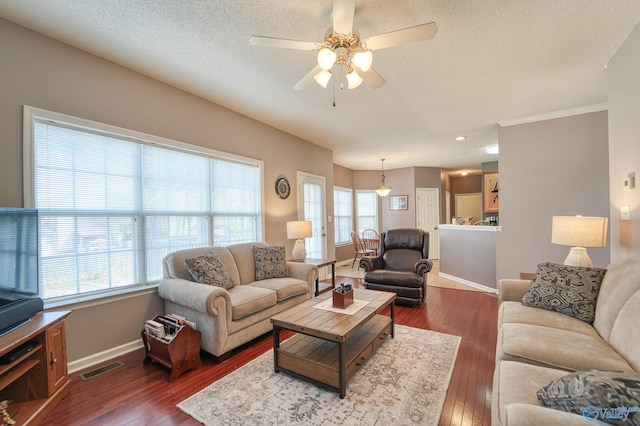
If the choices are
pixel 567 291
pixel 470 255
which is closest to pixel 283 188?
pixel 470 255

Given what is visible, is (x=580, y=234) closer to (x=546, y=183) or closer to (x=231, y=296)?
(x=546, y=183)

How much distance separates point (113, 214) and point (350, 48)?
2.54 meters

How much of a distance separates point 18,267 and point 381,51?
10.3ft

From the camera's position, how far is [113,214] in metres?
2.56

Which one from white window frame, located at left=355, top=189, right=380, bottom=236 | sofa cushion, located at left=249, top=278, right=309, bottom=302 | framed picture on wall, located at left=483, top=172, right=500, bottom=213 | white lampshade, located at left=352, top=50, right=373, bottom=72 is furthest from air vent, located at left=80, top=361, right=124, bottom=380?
framed picture on wall, located at left=483, top=172, right=500, bottom=213

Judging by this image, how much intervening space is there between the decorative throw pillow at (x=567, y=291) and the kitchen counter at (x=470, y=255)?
87.1 inches

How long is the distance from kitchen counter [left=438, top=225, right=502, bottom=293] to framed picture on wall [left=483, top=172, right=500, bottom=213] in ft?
5.29

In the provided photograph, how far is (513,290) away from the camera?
2.45 m

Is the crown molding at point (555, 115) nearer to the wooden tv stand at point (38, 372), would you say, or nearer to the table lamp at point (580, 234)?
the table lamp at point (580, 234)

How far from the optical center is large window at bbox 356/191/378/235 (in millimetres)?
8102

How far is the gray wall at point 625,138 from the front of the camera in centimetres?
212

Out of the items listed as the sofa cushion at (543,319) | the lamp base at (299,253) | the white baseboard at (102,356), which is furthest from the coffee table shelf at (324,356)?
the lamp base at (299,253)

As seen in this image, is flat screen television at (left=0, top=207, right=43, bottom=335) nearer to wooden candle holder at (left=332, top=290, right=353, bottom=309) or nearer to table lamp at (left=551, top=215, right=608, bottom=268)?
wooden candle holder at (left=332, top=290, right=353, bottom=309)

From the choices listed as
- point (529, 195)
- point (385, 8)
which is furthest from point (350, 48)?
point (529, 195)
